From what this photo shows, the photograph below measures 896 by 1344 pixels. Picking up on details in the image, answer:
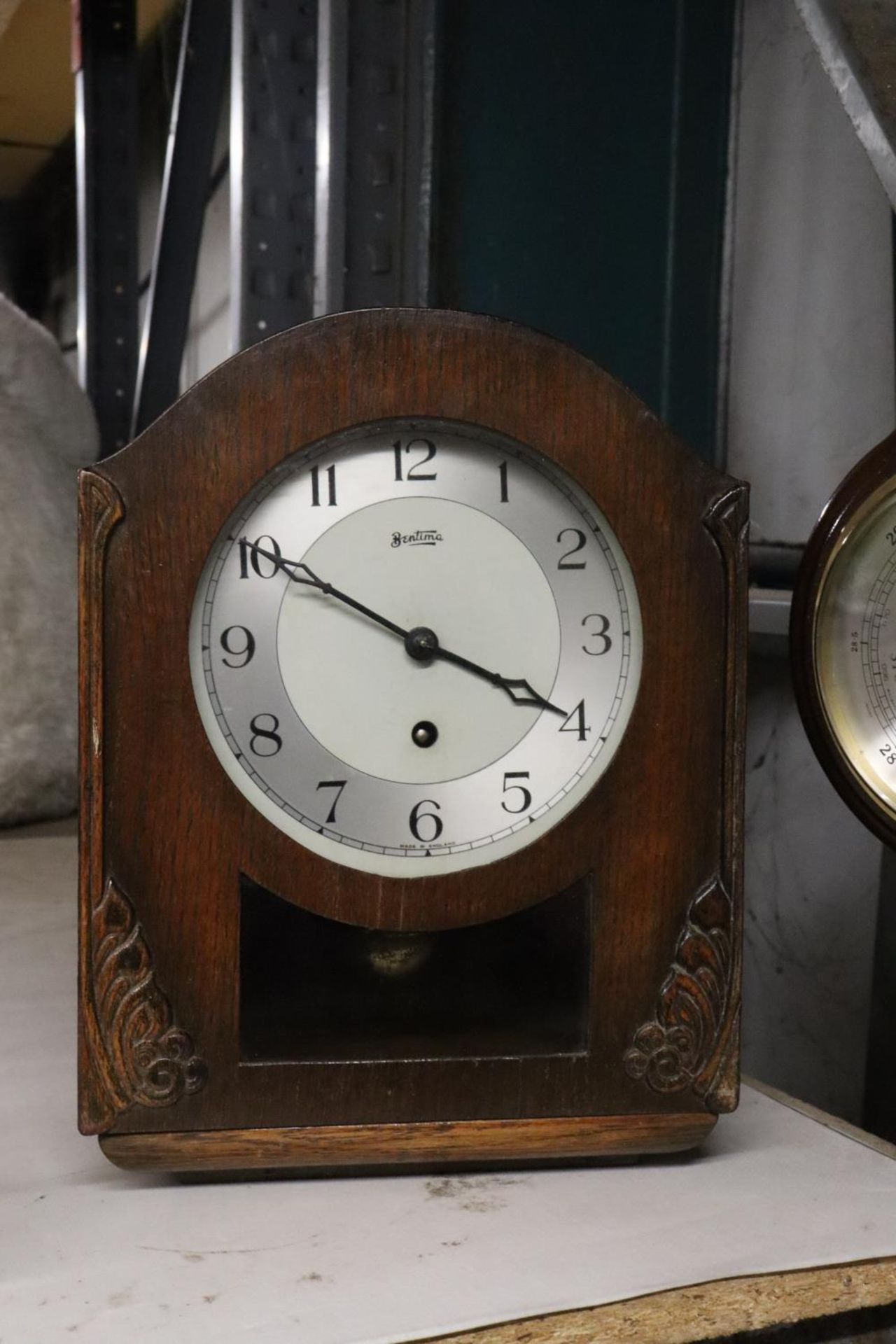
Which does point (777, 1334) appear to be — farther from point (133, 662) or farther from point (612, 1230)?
point (133, 662)

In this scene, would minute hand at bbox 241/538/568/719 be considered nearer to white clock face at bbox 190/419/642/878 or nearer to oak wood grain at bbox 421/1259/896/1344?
white clock face at bbox 190/419/642/878

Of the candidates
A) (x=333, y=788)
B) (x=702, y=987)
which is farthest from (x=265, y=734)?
(x=702, y=987)

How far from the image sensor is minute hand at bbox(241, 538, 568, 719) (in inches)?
27.4

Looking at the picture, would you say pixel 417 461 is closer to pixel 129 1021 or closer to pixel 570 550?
pixel 570 550

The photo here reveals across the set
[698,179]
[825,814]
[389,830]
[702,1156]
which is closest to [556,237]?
[698,179]

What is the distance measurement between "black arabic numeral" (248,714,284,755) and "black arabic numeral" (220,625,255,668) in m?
0.03

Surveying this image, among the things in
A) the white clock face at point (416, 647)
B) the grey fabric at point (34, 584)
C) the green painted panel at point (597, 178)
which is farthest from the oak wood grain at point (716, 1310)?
the grey fabric at point (34, 584)

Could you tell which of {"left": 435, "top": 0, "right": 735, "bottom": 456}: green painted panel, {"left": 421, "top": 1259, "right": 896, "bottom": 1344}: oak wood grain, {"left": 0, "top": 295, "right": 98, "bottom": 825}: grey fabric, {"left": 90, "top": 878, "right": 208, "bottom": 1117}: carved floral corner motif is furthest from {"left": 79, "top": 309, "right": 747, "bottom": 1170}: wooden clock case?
{"left": 0, "top": 295, "right": 98, "bottom": 825}: grey fabric

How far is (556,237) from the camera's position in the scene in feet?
4.39

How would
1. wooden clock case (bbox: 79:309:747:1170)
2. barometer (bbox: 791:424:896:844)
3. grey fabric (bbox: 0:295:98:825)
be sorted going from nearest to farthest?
wooden clock case (bbox: 79:309:747:1170)
barometer (bbox: 791:424:896:844)
grey fabric (bbox: 0:295:98:825)

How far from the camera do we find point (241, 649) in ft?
2.28

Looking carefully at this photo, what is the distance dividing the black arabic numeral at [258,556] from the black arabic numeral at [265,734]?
0.08 meters

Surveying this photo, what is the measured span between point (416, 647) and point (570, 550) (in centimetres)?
10

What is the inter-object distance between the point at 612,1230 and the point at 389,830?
0.76 feet
